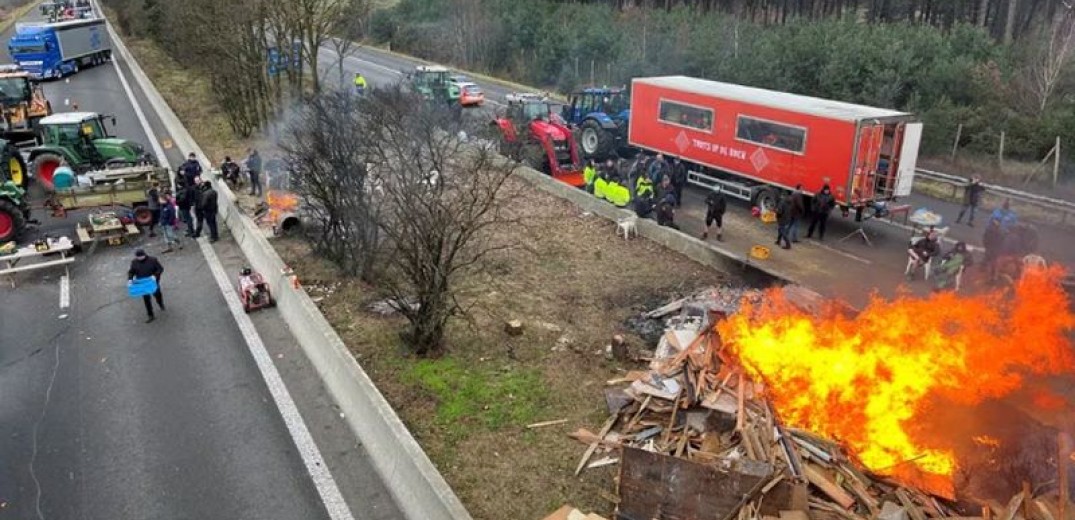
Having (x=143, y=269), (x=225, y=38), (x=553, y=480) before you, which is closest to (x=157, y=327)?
(x=143, y=269)

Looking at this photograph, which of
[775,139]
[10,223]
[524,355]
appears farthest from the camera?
[775,139]

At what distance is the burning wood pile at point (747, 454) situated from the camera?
7.18 m

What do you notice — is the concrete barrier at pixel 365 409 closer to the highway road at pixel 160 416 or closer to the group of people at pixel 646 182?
the highway road at pixel 160 416

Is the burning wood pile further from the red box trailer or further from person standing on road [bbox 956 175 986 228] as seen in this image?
person standing on road [bbox 956 175 986 228]

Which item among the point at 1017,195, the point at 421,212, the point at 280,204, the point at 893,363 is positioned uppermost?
the point at 421,212

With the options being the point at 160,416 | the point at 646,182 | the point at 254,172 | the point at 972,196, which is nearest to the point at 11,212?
the point at 254,172

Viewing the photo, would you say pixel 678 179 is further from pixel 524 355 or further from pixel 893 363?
pixel 893 363

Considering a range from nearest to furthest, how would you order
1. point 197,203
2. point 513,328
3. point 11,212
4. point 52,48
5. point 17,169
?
point 513,328
point 11,212
point 197,203
point 17,169
point 52,48

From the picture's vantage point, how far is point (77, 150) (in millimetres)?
20375

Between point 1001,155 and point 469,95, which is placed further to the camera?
point 469,95

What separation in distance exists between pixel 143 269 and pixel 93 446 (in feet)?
12.9

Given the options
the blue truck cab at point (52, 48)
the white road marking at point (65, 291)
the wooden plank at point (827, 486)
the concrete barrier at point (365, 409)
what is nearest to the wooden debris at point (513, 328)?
the concrete barrier at point (365, 409)

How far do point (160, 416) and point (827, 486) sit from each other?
26.9 ft

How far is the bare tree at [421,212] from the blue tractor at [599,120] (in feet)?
33.8
